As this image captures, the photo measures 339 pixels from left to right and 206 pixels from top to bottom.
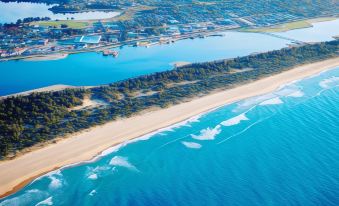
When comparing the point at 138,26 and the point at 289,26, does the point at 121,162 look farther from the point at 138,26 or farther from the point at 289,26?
the point at 289,26

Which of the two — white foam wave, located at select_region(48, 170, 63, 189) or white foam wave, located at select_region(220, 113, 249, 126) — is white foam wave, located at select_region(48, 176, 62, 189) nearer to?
white foam wave, located at select_region(48, 170, 63, 189)

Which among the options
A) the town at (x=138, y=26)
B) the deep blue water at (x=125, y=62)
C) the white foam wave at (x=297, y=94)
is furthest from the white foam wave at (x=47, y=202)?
the town at (x=138, y=26)

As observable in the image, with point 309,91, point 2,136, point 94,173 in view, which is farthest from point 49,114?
point 309,91

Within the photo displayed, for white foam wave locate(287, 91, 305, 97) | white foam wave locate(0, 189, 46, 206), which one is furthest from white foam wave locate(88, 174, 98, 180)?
white foam wave locate(287, 91, 305, 97)

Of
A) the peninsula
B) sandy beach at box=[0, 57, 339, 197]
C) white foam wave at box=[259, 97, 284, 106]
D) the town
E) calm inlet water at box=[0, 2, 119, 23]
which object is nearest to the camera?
sandy beach at box=[0, 57, 339, 197]

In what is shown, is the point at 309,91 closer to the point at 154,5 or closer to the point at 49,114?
the point at 49,114

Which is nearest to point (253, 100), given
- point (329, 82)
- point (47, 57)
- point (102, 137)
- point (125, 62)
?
point (329, 82)

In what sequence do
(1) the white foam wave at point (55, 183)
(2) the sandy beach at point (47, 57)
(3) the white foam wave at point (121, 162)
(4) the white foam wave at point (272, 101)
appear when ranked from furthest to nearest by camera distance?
(2) the sandy beach at point (47, 57) → (4) the white foam wave at point (272, 101) → (3) the white foam wave at point (121, 162) → (1) the white foam wave at point (55, 183)

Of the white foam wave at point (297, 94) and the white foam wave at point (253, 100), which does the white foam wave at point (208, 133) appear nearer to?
the white foam wave at point (253, 100)
